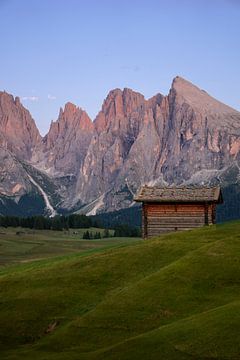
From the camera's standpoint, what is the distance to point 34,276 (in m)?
45.0

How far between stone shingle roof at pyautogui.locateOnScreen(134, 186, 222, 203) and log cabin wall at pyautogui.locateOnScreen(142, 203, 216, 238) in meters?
0.80

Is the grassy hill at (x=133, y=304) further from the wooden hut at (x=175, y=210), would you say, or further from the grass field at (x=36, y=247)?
the grass field at (x=36, y=247)

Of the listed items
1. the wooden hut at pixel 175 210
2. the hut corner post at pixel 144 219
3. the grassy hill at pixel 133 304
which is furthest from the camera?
the hut corner post at pixel 144 219

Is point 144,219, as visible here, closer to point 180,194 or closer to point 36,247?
point 180,194

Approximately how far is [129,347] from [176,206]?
38.2 m

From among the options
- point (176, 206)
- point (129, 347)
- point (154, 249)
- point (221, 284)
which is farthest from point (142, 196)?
point (129, 347)

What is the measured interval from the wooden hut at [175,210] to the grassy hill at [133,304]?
13.3 metres

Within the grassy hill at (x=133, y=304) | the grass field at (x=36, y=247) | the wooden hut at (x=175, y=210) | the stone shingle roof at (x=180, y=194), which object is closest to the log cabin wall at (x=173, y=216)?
the wooden hut at (x=175, y=210)

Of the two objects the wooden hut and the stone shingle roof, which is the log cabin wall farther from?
the stone shingle roof

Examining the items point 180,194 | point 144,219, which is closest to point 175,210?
point 180,194

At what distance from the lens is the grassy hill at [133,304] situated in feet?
82.4

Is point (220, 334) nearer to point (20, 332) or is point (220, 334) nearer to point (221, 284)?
point (221, 284)

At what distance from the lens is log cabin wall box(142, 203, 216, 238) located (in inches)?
2459

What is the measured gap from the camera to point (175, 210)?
6300 cm
